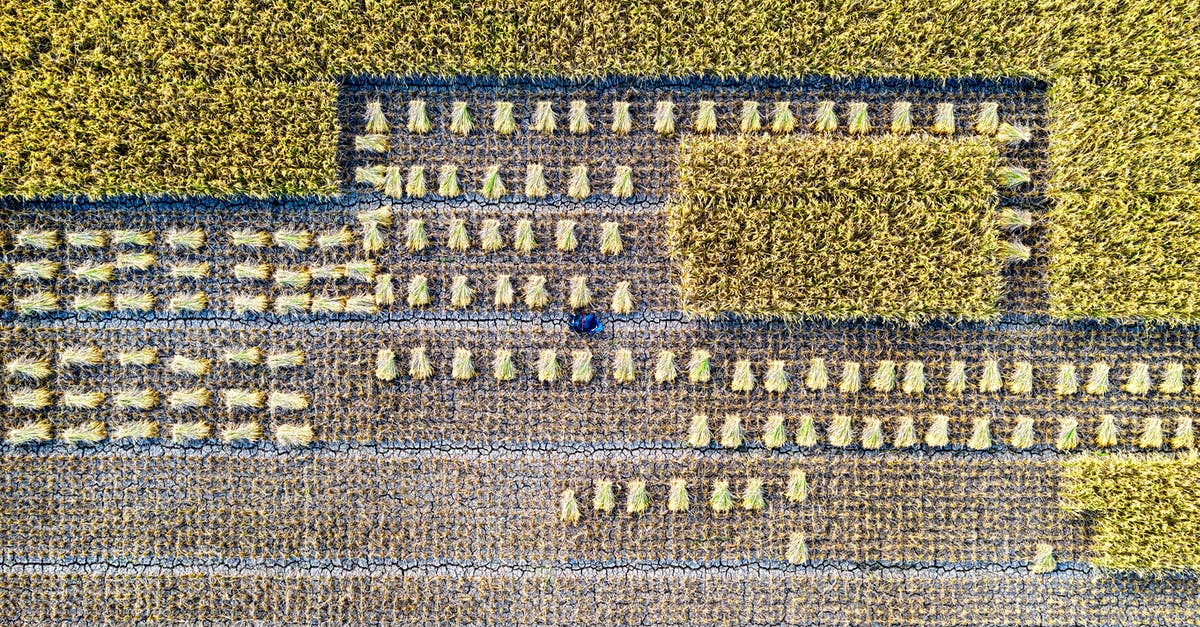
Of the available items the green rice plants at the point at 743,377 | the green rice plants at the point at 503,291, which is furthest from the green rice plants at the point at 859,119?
the green rice plants at the point at 503,291

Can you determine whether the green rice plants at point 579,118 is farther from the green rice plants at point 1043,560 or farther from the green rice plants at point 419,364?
the green rice plants at point 1043,560

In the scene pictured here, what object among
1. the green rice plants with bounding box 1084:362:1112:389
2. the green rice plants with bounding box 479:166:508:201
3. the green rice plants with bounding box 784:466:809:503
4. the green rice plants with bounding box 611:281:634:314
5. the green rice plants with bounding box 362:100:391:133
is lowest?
the green rice plants with bounding box 784:466:809:503

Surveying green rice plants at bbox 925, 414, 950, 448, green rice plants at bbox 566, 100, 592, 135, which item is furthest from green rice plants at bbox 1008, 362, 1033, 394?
green rice plants at bbox 566, 100, 592, 135

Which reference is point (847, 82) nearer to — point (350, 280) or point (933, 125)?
point (933, 125)

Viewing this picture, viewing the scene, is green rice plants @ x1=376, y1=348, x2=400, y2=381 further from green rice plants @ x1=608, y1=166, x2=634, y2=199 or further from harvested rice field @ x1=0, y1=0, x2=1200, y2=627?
green rice plants @ x1=608, y1=166, x2=634, y2=199

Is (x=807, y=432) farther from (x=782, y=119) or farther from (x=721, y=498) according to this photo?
(x=782, y=119)

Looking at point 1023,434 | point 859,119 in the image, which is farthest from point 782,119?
point 1023,434
